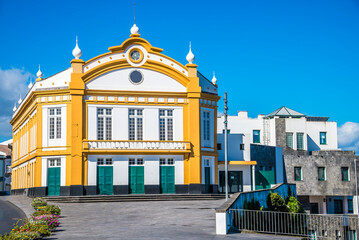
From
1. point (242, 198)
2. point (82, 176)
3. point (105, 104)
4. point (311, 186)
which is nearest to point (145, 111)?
point (105, 104)

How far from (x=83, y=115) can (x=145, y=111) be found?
4638 mm

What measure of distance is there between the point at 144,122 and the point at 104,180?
5230 millimetres

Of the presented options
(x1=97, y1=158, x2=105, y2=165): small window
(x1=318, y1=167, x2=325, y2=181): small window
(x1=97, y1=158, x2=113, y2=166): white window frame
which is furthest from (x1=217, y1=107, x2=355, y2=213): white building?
(x1=97, y1=158, x2=105, y2=165): small window

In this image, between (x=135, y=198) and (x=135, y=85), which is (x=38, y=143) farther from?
(x=135, y=198)

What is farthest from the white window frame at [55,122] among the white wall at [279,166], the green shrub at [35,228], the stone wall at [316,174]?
the stone wall at [316,174]

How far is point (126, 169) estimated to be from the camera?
3897cm

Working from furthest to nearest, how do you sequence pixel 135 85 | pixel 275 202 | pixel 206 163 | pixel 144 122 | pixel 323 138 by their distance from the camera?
pixel 323 138 → pixel 206 163 → pixel 135 85 → pixel 144 122 → pixel 275 202

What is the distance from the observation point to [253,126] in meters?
57.8

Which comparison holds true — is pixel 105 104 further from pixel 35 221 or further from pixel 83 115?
pixel 35 221

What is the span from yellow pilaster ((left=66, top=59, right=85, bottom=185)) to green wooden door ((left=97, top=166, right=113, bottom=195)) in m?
1.29

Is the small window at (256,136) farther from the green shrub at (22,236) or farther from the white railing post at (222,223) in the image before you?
the green shrub at (22,236)

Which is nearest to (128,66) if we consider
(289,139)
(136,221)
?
(136,221)

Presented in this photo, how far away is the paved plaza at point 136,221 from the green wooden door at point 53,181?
483 centimetres

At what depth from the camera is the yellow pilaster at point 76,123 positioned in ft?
124
